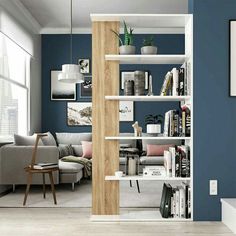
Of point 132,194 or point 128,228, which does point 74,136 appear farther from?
point 128,228

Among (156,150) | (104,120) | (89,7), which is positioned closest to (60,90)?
(89,7)

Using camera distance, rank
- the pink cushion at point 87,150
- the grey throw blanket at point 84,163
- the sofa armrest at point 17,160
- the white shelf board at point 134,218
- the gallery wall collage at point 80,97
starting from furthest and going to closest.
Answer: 1. the gallery wall collage at point 80,97
2. the pink cushion at point 87,150
3. the grey throw blanket at point 84,163
4. the sofa armrest at point 17,160
5. the white shelf board at point 134,218

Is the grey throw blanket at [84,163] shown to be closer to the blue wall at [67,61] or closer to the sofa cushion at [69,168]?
the sofa cushion at [69,168]

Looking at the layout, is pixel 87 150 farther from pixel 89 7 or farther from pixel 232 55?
pixel 232 55

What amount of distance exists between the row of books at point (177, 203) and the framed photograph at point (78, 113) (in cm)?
483

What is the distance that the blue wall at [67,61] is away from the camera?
907 cm

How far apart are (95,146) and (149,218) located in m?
0.86

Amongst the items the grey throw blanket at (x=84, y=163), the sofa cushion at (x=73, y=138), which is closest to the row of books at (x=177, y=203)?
the grey throw blanket at (x=84, y=163)

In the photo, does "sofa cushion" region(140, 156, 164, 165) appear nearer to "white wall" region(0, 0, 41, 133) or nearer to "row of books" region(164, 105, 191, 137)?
"white wall" region(0, 0, 41, 133)

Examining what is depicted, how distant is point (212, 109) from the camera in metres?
4.38

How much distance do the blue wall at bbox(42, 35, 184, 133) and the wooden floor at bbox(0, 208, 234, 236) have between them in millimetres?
4506

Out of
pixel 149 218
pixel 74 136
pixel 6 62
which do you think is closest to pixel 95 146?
pixel 149 218

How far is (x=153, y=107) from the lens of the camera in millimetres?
9055

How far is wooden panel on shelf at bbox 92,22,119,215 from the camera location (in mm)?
4477
